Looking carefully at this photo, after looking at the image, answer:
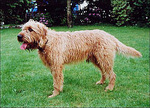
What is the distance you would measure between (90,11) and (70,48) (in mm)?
13233

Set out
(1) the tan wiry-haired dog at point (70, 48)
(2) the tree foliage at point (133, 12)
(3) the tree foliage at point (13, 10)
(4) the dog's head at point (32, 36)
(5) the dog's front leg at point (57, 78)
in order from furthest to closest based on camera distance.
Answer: (3) the tree foliage at point (13, 10), (2) the tree foliage at point (133, 12), (5) the dog's front leg at point (57, 78), (1) the tan wiry-haired dog at point (70, 48), (4) the dog's head at point (32, 36)

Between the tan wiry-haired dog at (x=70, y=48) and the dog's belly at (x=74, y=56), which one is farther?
the dog's belly at (x=74, y=56)

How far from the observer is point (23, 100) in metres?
3.83

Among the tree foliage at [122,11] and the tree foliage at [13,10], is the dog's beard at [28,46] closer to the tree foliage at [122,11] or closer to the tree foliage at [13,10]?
the tree foliage at [122,11]

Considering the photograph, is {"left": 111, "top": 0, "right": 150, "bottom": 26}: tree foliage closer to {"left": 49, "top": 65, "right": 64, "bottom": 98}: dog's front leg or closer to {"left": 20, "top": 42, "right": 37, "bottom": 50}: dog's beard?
{"left": 49, "top": 65, "right": 64, "bottom": 98}: dog's front leg

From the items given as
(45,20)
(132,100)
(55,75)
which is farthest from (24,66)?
(45,20)

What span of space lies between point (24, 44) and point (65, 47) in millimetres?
879

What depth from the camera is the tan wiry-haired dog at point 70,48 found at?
389 centimetres

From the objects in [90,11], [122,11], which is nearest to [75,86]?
[122,11]

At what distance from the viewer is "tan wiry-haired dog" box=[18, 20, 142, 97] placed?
389 cm

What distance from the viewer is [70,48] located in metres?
4.14

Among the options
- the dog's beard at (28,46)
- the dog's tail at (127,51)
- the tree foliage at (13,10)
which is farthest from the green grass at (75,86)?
the tree foliage at (13,10)

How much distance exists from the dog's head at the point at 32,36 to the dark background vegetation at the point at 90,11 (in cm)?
1076

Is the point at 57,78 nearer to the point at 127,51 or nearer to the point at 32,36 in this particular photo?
the point at 32,36
